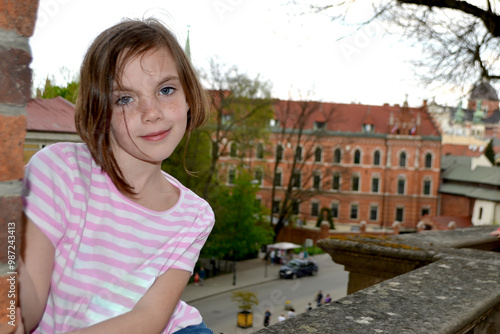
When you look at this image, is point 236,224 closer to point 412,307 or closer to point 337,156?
point 337,156

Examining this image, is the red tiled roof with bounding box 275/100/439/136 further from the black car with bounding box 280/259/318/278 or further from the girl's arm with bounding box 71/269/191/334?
the girl's arm with bounding box 71/269/191/334

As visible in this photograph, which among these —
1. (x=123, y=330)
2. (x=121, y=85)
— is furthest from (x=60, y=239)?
(x=121, y=85)

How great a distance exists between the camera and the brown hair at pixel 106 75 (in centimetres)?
109

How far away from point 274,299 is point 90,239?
75.5 ft

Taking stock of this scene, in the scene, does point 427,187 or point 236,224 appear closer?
point 236,224

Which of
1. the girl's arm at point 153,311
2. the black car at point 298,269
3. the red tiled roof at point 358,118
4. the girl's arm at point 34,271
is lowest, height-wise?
the black car at point 298,269

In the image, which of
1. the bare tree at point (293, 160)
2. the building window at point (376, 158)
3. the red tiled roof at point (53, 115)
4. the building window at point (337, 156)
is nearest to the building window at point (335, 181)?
the bare tree at point (293, 160)

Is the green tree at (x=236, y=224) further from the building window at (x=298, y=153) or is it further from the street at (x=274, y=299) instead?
the building window at (x=298, y=153)

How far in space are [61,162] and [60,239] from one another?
0.16 meters

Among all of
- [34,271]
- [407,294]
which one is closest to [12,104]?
[34,271]

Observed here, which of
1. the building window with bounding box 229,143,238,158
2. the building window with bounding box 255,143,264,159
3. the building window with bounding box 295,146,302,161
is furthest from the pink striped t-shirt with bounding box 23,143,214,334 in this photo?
the building window with bounding box 295,146,302,161

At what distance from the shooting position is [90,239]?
1.09 m

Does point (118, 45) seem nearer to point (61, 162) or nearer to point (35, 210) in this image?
point (61, 162)

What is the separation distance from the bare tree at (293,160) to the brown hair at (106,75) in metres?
31.1
